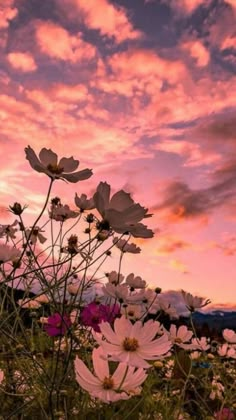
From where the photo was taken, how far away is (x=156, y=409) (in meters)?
2.13

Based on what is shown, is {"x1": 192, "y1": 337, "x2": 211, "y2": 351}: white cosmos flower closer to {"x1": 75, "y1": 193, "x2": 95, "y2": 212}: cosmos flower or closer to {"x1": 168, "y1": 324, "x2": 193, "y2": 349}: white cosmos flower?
{"x1": 168, "y1": 324, "x2": 193, "y2": 349}: white cosmos flower

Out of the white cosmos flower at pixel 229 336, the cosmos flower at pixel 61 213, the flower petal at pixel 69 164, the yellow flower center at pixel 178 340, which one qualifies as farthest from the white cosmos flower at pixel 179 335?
the flower petal at pixel 69 164

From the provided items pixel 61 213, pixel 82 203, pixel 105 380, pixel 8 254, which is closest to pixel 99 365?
pixel 105 380

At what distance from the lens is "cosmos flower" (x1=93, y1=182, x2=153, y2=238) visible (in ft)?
3.67

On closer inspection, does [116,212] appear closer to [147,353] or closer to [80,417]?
[147,353]

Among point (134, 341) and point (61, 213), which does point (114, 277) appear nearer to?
point (61, 213)

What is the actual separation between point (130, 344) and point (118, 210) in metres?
0.25

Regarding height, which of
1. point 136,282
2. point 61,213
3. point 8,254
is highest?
point 61,213

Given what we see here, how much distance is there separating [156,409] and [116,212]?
1.24 metres

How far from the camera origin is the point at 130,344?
1.03 metres

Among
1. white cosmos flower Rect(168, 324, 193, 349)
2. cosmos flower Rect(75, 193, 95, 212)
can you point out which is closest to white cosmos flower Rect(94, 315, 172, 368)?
white cosmos flower Rect(168, 324, 193, 349)

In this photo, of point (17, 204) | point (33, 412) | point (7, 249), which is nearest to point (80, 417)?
point (33, 412)

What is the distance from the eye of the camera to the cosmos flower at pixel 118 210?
112cm

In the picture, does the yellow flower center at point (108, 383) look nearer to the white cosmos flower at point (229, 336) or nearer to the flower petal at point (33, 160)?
the flower petal at point (33, 160)
